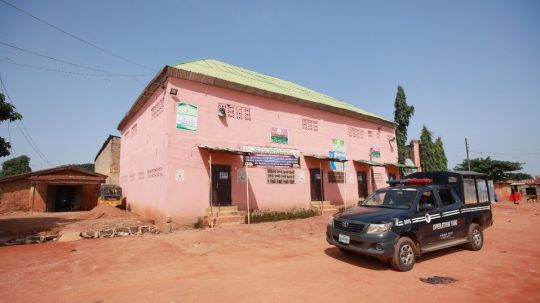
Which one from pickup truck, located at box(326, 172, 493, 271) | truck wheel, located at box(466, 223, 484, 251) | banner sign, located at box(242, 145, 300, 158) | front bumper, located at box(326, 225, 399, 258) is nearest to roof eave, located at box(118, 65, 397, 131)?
banner sign, located at box(242, 145, 300, 158)

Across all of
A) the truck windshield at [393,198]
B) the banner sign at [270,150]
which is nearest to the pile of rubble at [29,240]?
the banner sign at [270,150]

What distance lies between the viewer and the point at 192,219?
12047mm

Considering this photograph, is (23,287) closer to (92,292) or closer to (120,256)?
(92,292)

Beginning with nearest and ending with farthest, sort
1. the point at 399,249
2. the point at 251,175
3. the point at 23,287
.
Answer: the point at 23,287, the point at 399,249, the point at 251,175

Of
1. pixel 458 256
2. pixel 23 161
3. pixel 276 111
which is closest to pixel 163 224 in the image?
pixel 276 111

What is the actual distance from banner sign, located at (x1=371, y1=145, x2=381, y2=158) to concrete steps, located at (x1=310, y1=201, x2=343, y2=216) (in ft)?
21.3

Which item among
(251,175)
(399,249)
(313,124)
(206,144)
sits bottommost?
(399,249)

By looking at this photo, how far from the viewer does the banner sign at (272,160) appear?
14.4 meters

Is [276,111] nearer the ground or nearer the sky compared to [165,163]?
nearer the sky

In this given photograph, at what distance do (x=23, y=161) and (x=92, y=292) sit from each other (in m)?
71.3

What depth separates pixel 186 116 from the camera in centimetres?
1263

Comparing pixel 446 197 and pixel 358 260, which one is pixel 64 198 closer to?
pixel 358 260

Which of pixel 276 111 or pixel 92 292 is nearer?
pixel 92 292

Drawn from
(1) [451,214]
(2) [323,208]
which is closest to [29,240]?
(1) [451,214]
